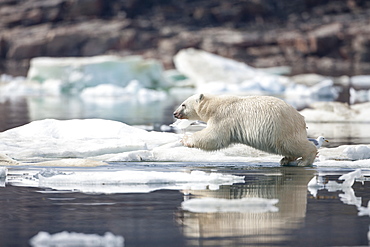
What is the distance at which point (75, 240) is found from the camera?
3.76m

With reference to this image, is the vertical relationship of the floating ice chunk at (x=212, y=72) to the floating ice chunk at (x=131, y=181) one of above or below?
above

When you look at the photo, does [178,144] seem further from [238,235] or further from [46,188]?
[238,235]

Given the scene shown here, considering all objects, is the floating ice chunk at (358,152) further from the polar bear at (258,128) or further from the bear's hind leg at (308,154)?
the bear's hind leg at (308,154)

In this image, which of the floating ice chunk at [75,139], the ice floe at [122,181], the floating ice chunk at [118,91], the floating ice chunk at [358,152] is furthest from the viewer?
the floating ice chunk at [118,91]

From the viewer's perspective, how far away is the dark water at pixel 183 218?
3.93 m

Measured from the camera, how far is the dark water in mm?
3926

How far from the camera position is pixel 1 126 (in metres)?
12.4

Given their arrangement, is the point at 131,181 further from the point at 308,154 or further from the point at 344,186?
the point at 308,154

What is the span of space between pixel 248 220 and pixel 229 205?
41 centimetres

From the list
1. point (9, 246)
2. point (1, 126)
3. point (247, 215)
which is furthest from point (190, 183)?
point (1, 126)

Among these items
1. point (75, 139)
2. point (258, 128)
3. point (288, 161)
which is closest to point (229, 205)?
point (258, 128)

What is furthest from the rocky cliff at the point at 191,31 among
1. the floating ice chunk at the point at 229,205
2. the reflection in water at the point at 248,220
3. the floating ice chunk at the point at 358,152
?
the floating ice chunk at the point at 229,205

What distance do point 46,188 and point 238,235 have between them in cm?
205

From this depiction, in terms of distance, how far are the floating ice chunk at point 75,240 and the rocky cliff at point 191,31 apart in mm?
44446
